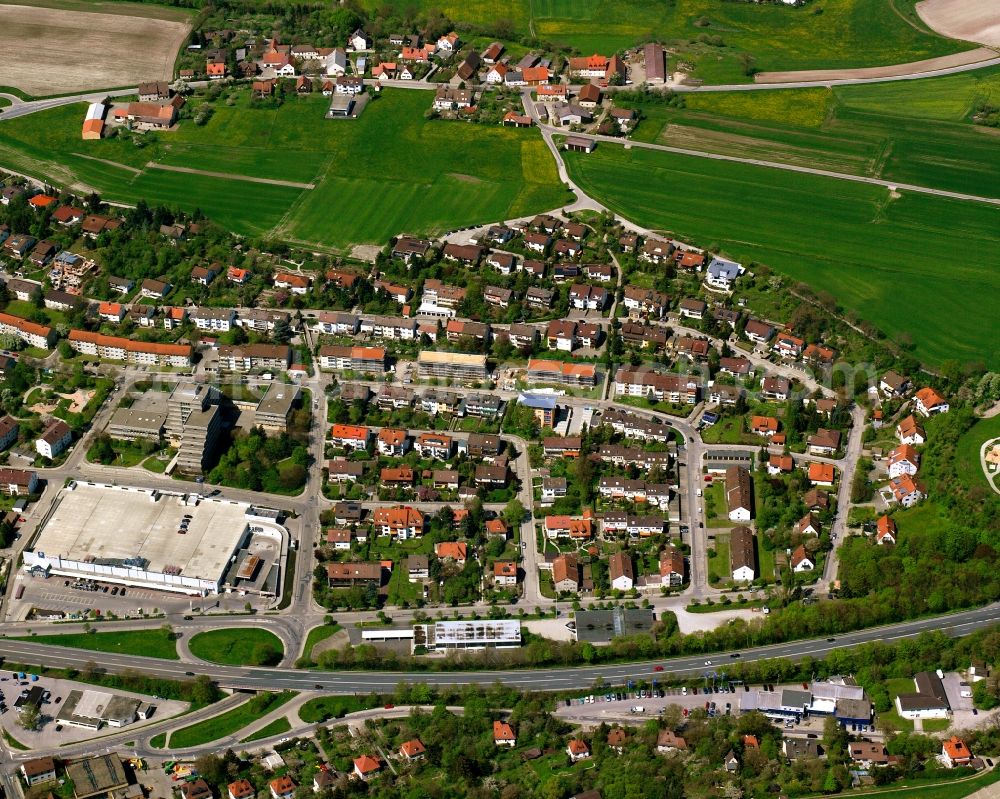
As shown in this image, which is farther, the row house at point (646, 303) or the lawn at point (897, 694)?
the row house at point (646, 303)

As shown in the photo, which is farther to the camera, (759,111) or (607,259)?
(759,111)

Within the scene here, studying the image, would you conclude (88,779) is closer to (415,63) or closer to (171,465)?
(171,465)

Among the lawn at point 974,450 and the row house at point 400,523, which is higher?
the lawn at point 974,450

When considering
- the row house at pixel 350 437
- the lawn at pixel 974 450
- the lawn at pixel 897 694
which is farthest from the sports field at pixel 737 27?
the lawn at pixel 897 694

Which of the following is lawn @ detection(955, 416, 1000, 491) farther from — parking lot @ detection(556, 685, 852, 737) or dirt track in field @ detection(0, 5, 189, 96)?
dirt track in field @ detection(0, 5, 189, 96)

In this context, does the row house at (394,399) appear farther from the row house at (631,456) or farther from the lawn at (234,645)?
the lawn at (234,645)

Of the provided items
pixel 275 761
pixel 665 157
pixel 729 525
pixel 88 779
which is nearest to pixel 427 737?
pixel 275 761

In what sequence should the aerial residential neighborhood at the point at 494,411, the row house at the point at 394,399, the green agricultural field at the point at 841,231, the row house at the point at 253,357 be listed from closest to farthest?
the aerial residential neighborhood at the point at 494,411 < the row house at the point at 394,399 < the row house at the point at 253,357 < the green agricultural field at the point at 841,231

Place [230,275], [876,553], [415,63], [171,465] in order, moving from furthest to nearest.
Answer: [415,63] < [230,275] < [171,465] < [876,553]
